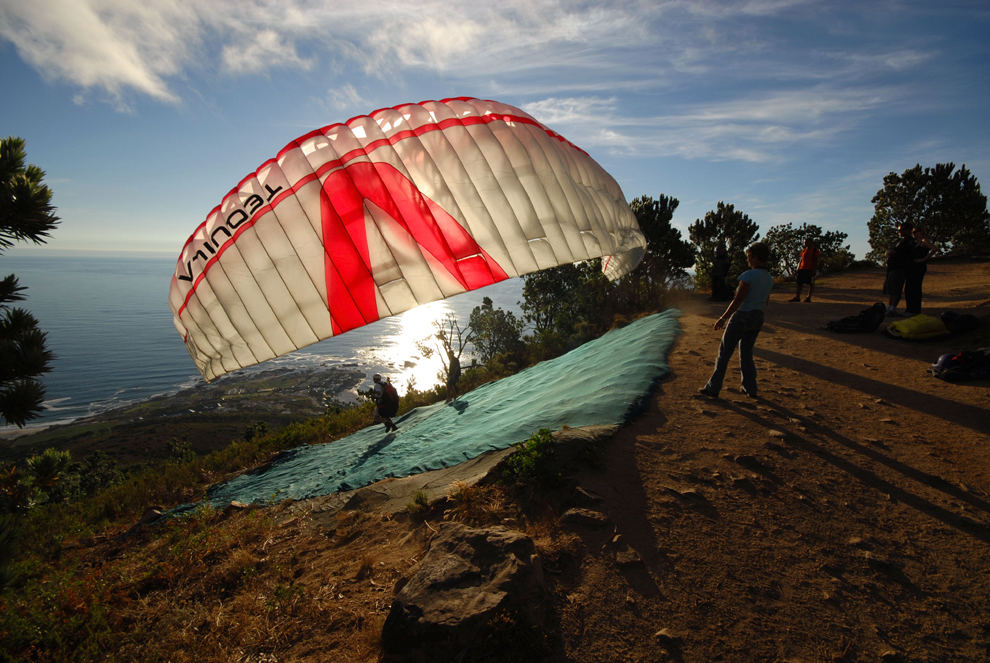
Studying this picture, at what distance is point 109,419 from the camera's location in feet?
258

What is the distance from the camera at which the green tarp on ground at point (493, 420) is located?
207 inches

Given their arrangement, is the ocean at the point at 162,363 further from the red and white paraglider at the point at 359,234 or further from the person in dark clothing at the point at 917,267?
the red and white paraglider at the point at 359,234

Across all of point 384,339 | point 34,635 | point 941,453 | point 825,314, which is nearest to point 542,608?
point 34,635

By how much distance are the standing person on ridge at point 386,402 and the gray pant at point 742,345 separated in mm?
6870

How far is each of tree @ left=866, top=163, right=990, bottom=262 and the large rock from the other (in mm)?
37046

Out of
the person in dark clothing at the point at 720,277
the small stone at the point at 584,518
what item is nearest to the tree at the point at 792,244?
the person in dark clothing at the point at 720,277

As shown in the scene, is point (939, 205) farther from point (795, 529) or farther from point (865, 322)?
point (795, 529)

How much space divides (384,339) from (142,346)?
331ft

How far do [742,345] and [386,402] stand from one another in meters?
7.34

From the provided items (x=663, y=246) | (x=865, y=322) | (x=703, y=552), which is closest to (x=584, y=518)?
(x=703, y=552)

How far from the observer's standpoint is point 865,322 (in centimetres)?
850

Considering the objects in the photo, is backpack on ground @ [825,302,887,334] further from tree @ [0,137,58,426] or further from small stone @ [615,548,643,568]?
tree @ [0,137,58,426]

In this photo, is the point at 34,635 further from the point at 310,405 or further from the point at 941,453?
the point at 310,405

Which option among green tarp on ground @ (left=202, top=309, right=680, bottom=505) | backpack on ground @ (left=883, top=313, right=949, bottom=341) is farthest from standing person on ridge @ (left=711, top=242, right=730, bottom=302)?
backpack on ground @ (left=883, top=313, right=949, bottom=341)
